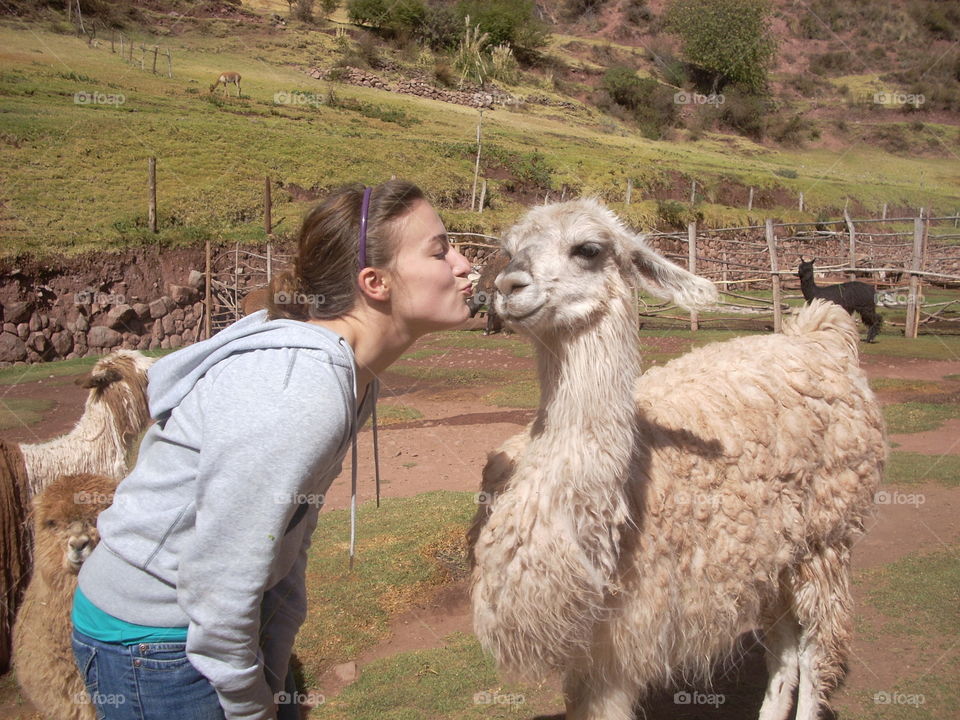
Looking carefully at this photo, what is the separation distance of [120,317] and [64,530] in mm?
13598

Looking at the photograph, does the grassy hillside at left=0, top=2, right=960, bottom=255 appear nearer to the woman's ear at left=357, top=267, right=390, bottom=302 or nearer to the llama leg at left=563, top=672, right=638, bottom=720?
the llama leg at left=563, top=672, right=638, bottom=720

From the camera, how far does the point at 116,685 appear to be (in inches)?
58.7

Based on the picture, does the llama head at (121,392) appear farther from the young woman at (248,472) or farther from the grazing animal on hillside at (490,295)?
the young woman at (248,472)

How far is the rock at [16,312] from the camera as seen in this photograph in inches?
580

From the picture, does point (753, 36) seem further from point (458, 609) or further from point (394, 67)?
point (458, 609)

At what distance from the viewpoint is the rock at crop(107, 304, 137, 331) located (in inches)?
615

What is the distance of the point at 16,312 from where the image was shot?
14828 millimetres

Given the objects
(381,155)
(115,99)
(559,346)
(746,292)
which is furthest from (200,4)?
(559,346)

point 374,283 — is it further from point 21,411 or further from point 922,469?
point 21,411

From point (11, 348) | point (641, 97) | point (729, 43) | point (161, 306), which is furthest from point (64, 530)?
point (729, 43)

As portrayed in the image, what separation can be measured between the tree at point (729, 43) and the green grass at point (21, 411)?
56788mm

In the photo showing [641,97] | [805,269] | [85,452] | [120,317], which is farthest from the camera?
[641,97]

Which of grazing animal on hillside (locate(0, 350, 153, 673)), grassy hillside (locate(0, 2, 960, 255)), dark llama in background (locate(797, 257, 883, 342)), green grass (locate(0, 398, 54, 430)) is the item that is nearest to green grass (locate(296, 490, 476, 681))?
grazing animal on hillside (locate(0, 350, 153, 673))

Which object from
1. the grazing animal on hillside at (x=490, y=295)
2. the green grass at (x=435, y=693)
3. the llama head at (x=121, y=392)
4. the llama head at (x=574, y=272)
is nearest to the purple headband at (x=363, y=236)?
the grazing animal on hillside at (x=490, y=295)
